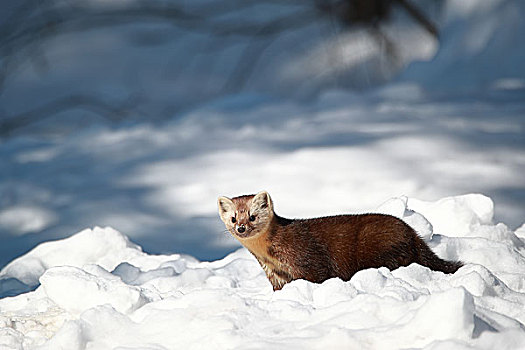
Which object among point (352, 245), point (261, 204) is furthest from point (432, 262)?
point (261, 204)

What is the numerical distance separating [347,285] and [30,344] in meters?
0.64

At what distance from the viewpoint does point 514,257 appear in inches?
70.7

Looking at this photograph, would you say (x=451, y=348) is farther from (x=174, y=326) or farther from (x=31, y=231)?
(x=31, y=231)

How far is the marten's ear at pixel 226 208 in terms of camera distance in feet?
5.44

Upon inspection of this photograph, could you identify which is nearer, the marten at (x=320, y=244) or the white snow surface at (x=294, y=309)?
the white snow surface at (x=294, y=309)

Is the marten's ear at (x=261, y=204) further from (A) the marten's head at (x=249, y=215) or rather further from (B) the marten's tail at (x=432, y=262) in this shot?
(B) the marten's tail at (x=432, y=262)

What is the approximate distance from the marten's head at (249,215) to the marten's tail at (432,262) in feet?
1.10

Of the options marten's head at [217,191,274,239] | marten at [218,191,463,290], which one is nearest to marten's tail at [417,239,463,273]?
marten at [218,191,463,290]

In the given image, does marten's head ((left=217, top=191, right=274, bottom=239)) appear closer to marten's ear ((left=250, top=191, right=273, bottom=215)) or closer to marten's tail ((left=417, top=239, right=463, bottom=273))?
marten's ear ((left=250, top=191, right=273, bottom=215))

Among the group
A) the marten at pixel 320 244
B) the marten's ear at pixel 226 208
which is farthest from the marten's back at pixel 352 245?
the marten's ear at pixel 226 208

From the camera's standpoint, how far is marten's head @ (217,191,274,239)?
5.34ft

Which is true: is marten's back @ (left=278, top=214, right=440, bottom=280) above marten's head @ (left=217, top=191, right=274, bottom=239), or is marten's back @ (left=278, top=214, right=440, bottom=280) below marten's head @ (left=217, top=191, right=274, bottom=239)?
below

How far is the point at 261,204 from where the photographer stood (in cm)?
165

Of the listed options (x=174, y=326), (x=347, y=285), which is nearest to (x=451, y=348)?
(x=347, y=285)
